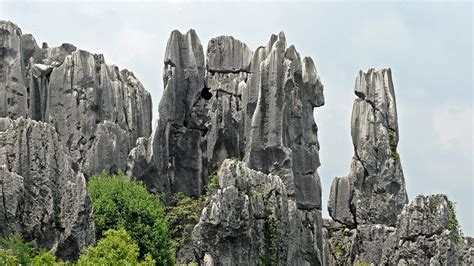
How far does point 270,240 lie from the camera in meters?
46.6

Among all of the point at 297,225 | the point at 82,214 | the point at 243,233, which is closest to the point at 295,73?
the point at 297,225

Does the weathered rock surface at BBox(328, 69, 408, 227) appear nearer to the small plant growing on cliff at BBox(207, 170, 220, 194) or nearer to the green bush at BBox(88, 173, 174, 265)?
the small plant growing on cliff at BBox(207, 170, 220, 194)

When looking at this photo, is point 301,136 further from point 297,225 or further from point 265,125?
point 297,225

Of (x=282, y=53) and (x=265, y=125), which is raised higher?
(x=282, y=53)

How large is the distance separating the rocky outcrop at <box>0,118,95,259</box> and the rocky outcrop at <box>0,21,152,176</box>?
1820 centimetres

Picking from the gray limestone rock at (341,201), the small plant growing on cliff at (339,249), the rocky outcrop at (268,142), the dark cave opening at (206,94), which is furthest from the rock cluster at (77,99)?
the small plant growing on cliff at (339,249)

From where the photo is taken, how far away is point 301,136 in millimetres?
61438

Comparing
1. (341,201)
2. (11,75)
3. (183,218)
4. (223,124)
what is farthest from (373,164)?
(11,75)

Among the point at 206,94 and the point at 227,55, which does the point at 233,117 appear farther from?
the point at 227,55

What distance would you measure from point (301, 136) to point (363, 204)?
5950mm

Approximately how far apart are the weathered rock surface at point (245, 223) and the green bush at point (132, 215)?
876 centimetres

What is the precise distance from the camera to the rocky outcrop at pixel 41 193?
130 feet

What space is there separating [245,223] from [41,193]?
8682mm

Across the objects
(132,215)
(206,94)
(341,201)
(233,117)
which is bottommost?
(132,215)
